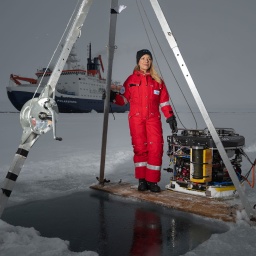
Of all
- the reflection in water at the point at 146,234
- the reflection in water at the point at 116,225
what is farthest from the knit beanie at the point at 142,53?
the reflection in water at the point at 146,234

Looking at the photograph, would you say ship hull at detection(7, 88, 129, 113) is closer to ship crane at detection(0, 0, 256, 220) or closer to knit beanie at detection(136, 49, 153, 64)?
knit beanie at detection(136, 49, 153, 64)

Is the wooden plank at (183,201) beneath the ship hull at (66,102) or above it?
beneath

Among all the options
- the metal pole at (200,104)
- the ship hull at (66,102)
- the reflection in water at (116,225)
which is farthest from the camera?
the ship hull at (66,102)

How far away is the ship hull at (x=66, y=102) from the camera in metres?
42.3

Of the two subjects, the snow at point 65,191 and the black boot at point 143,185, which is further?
the black boot at point 143,185

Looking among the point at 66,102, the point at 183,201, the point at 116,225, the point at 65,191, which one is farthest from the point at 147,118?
the point at 66,102

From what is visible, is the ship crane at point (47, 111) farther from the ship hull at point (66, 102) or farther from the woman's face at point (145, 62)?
the ship hull at point (66, 102)

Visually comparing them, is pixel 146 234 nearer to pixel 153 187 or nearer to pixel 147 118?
pixel 153 187

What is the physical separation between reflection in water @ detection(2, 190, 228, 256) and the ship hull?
39.3 meters

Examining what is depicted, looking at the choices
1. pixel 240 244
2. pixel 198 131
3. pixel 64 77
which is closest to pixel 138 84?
pixel 198 131

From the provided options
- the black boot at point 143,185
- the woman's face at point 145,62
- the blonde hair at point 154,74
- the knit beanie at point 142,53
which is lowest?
the black boot at point 143,185

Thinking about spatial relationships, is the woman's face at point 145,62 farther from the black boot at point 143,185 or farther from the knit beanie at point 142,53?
the black boot at point 143,185

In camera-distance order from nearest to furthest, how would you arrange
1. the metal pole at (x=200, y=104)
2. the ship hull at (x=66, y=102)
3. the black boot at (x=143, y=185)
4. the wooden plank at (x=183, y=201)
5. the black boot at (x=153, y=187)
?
1. the metal pole at (x=200, y=104)
2. the wooden plank at (x=183, y=201)
3. the black boot at (x=153, y=187)
4. the black boot at (x=143, y=185)
5. the ship hull at (x=66, y=102)

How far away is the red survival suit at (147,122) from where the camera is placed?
3990 mm
